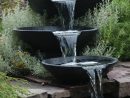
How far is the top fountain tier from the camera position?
6.22 meters

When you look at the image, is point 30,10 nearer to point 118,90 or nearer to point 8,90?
point 118,90

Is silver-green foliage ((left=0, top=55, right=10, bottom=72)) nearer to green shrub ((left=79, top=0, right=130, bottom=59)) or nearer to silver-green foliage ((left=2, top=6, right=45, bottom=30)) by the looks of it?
silver-green foliage ((left=2, top=6, right=45, bottom=30))

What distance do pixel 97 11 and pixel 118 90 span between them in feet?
5.41

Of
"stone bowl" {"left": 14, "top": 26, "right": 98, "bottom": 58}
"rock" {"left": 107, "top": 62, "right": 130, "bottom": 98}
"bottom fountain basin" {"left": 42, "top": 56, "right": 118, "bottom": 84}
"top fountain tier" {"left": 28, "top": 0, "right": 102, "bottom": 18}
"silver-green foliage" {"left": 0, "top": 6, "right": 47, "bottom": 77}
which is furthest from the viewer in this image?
"top fountain tier" {"left": 28, "top": 0, "right": 102, "bottom": 18}

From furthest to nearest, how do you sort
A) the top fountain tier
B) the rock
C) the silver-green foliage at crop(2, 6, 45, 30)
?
the silver-green foliage at crop(2, 6, 45, 30), the top fountain tier, the rock

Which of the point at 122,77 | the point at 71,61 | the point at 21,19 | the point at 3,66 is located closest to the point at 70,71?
the point at 71,61

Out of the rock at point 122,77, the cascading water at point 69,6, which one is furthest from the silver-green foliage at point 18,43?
the rock at point 122,77

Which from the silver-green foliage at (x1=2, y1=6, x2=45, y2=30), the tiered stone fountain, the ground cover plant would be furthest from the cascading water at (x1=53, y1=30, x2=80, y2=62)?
the silver-green foliage at (x1=2, y1=6, x2=45, y2=30)

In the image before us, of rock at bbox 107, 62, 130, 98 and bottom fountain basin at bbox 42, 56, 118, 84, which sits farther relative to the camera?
rock at bbox 107, 62, 130, 98

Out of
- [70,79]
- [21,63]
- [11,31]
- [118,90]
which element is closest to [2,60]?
[21,63]

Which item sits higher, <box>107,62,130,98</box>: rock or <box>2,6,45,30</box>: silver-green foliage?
<box>2,6,45,30</box>: silver-green foliage

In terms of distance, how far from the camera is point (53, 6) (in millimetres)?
6250

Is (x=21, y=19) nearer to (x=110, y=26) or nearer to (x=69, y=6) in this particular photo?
(x=69, y=6)

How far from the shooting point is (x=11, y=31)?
6.23 meters
